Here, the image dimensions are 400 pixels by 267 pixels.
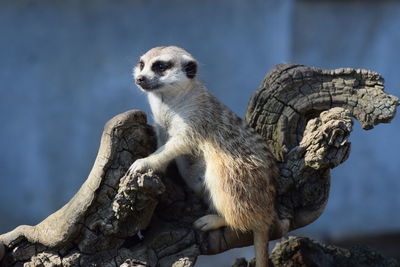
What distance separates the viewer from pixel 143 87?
2.78 m

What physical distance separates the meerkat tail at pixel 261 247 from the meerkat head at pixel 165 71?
0.73 meters

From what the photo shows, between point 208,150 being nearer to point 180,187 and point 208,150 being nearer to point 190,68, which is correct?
point 180,187

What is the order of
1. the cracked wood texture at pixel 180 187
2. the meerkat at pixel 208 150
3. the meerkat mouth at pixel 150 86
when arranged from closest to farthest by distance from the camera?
the cracked wood texture at pixel 180 187
the meerkat at pixel 208 150
the meerkat mouth at pixel 150 86

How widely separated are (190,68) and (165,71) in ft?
0.41

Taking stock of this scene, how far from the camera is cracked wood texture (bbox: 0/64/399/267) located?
2.45 m

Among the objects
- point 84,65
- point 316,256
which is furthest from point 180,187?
point 84,65

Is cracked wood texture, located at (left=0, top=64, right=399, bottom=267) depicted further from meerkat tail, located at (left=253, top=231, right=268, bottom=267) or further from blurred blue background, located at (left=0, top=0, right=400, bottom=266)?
blurred blue background, located at (left=0, top=0, right=400, bottom=266)

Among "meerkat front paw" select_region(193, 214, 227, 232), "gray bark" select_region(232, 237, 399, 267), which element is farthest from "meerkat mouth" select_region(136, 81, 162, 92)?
"gray bark" select_region(232, 237, 399, 267)

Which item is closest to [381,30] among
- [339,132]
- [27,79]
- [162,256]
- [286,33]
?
[286,33]

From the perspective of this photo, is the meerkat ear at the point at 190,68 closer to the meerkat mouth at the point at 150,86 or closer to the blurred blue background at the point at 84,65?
the meerkat mouth at the point at 150,86

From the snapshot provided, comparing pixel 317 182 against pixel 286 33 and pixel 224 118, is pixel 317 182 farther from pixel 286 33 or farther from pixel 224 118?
pixel 286 33

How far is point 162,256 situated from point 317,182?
0.70 meters

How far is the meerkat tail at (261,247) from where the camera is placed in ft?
8.37

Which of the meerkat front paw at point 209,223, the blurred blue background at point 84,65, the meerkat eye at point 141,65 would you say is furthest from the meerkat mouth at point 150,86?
the blurred blue background at point 84,65
